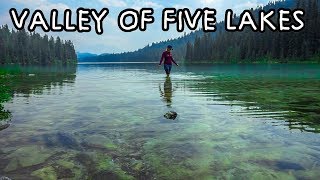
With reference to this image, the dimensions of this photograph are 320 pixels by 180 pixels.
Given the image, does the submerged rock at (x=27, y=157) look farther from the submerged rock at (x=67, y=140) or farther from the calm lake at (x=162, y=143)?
the submerged rock at (x=67, y=140)

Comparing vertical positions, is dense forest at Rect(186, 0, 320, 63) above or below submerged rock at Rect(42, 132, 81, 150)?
above

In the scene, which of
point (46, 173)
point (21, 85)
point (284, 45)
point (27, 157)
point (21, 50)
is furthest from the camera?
point (21, 50)

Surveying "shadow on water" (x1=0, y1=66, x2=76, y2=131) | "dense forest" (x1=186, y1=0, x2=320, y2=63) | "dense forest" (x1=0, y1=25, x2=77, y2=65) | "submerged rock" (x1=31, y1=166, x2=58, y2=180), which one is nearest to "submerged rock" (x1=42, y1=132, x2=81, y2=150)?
"submerged rock" (x1=31, y1=166, x2=58, y2=180)

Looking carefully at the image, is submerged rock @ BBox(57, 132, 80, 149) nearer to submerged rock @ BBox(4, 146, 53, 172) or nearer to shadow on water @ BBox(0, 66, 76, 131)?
submerged rock @ BBox(4, 146, 53, 172)

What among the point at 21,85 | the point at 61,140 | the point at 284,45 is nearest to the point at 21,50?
the point at 284,45

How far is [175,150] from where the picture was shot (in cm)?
624

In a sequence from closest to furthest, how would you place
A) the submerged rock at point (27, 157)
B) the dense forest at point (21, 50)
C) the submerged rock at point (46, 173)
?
the submerged rock at point (46, 173), the submerged rock at point (27, 157), the dense forest at point (21, 50)

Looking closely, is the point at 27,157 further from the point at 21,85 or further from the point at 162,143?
the point at 21,85

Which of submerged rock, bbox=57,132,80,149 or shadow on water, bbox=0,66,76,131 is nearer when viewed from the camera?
submerged rock, bbox=57,132,80,149

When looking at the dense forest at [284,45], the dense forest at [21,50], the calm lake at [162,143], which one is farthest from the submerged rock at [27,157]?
the dense forest at [21,50]

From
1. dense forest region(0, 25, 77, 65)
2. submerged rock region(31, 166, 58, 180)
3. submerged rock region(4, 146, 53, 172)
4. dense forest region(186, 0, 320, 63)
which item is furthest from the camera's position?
dense forest region(0, 25, 77, 65)

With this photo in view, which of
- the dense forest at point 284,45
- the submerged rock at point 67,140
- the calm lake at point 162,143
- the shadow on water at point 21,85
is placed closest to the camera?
the calm lake at point 162,143

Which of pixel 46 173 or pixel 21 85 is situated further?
pixel 21 85

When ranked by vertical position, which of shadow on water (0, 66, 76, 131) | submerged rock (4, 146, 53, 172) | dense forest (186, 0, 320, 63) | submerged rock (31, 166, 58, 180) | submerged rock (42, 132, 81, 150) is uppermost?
dense forest (186, 0, 320, 63)
